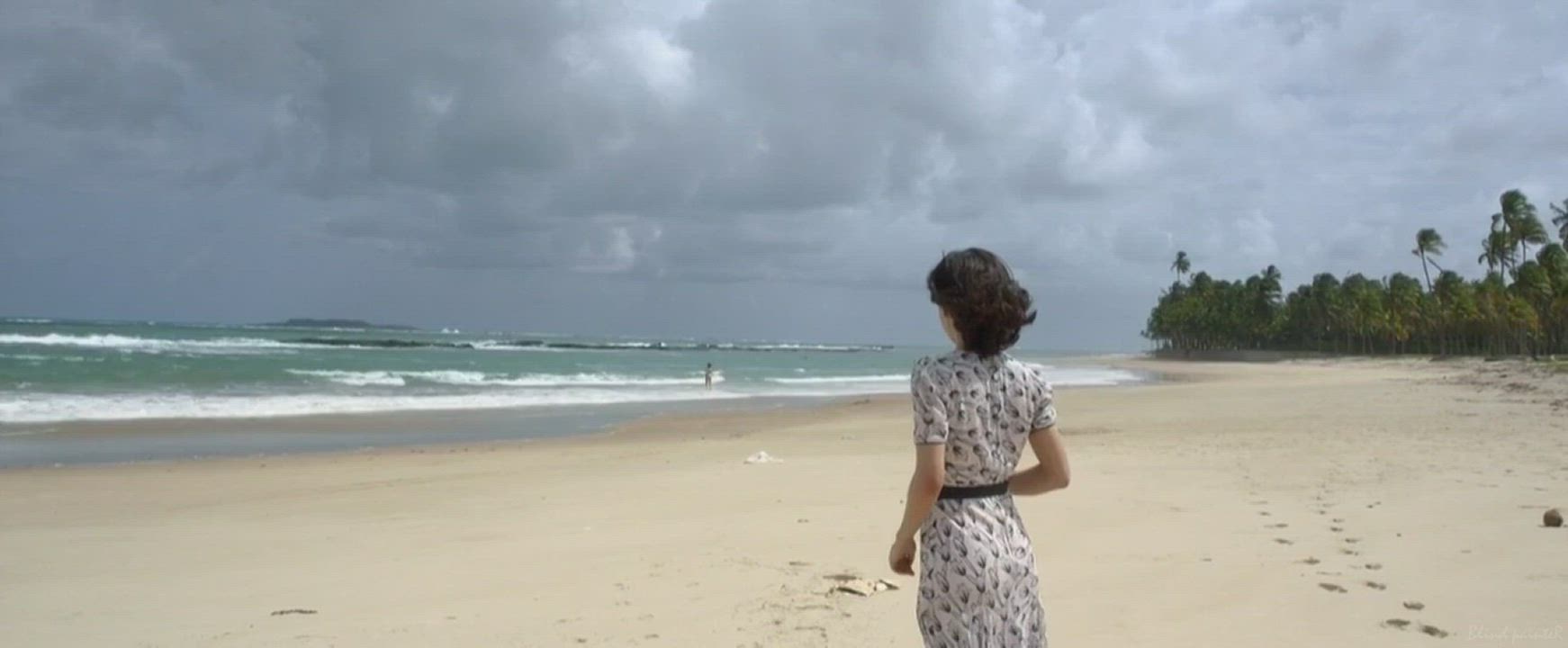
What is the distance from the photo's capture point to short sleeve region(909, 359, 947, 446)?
261 cm

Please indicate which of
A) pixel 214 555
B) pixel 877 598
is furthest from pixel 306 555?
pixel 877 598

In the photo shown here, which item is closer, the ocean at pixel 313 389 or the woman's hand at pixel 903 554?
the woman's hand at pixel 903 554

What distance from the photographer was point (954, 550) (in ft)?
8.89

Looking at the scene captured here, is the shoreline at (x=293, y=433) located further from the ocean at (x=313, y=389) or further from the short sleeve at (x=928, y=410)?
the short sleeve at (x=928, y=410)

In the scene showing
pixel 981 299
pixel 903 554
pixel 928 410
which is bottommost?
pixel 903 554

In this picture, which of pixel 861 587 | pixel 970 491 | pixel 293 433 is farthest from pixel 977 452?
pixel 293 433

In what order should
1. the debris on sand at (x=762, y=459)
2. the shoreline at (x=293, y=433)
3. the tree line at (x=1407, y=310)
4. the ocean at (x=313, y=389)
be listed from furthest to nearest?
the tree line at (x=1407, y=310) < the ocean at (x=313, y=389) < the shoreline at (x=293, y=433) < the debris on sand at (x=762, y=459)

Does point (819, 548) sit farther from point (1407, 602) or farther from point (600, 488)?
point (600, 488)

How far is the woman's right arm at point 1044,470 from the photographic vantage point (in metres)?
2.77

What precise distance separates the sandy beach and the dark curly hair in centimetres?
260

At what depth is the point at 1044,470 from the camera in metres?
2.80

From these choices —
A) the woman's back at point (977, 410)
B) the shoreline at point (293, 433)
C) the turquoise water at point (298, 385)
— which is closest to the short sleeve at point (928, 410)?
the woman's back at point (977, 410)

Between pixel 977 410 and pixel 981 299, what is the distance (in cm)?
28

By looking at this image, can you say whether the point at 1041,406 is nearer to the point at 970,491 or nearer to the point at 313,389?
the point at 970,491
